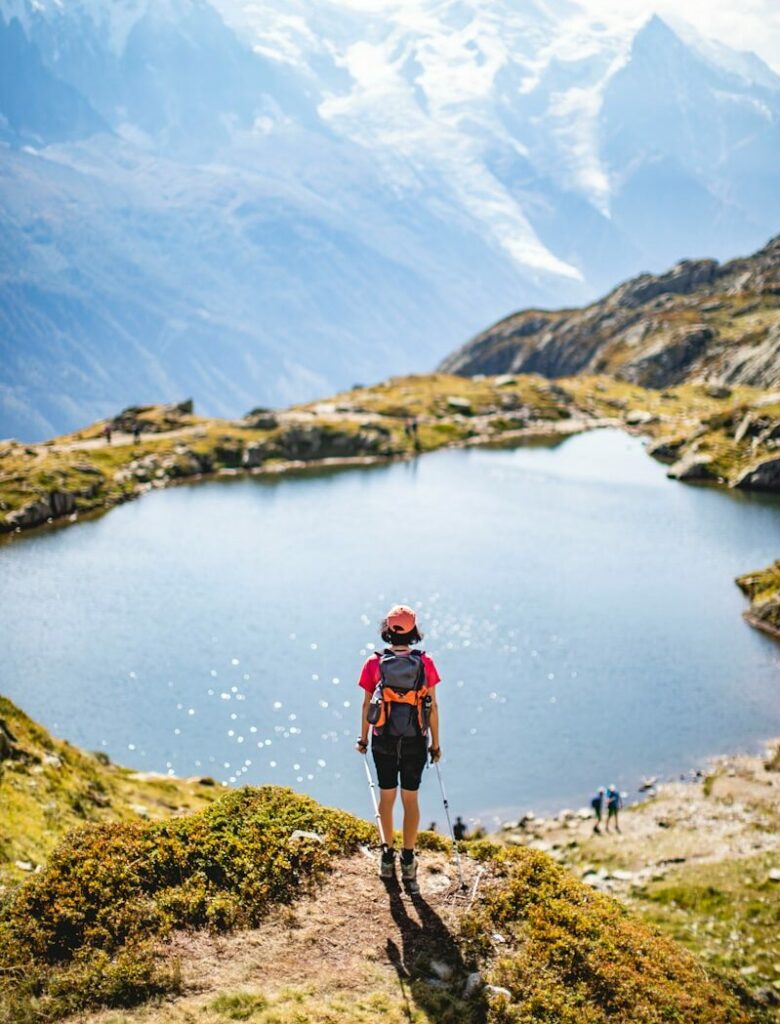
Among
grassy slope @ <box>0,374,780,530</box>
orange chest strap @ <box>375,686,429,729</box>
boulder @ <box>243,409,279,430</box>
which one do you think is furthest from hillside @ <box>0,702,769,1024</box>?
boulder @ <box>243,409,279,430</box>

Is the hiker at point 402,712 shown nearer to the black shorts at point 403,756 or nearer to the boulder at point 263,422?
the black shorts at point 403,756

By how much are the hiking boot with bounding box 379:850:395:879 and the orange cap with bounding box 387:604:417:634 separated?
440cm

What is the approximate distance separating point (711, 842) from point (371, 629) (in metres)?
38.2

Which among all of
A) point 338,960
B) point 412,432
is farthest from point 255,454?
point 338,960

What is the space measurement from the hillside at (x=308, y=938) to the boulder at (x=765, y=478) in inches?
5256

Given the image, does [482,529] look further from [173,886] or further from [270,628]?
[173,886]

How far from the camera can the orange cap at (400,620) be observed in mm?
15812

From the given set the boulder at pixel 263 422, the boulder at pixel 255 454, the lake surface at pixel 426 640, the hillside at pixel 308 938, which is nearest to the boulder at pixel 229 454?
the boulder at pixel 255 454

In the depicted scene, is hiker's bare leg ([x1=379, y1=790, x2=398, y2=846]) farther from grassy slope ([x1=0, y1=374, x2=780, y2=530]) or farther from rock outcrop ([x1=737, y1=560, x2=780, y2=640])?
grassy slope ([x1=0, y1=374, x2=780, y2=530])

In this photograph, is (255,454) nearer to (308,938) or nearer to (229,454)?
(229,454)

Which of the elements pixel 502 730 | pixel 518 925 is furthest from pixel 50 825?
pixel 502 730

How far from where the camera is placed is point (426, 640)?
226ft

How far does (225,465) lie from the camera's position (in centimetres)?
16925

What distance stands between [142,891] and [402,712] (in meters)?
5.61
